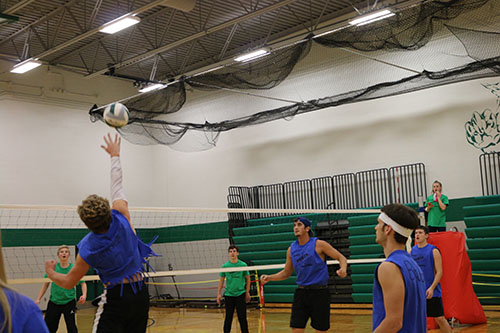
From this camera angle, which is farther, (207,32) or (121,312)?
(207,32)

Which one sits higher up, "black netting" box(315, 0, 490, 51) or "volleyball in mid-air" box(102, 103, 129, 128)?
"black netting" box(315, 0, 490, 51)

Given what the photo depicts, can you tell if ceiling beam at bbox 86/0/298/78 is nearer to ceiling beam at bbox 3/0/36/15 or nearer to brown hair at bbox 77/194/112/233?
ceiling beam at bbox 3/0/36/15

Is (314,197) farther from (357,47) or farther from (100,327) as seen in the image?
(100,327)

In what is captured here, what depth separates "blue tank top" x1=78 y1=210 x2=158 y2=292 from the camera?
3.69 m

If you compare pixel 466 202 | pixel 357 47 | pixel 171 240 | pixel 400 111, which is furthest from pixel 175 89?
pixel 171 240

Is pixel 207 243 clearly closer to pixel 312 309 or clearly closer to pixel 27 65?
pixel 27 65

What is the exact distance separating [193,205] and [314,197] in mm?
4956

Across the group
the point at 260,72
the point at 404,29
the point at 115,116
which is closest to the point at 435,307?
the point at 404,29

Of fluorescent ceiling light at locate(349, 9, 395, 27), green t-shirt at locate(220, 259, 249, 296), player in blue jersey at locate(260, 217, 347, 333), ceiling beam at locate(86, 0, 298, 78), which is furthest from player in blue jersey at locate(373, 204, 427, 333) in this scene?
ceiling beam at locate(86, 0, 298, 78)

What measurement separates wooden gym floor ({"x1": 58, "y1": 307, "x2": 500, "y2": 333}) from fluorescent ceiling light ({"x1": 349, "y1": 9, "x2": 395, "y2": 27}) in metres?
5.23

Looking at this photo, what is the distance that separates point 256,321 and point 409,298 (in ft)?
32.5

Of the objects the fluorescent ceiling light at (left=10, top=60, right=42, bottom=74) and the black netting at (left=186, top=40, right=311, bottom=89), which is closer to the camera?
the black netting at (left=186, top=40, right=311, bottom=89)

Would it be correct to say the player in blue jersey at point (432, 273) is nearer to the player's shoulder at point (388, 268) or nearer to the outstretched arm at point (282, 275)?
the outstretched arm at point (282, 275)

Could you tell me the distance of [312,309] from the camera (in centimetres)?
652
